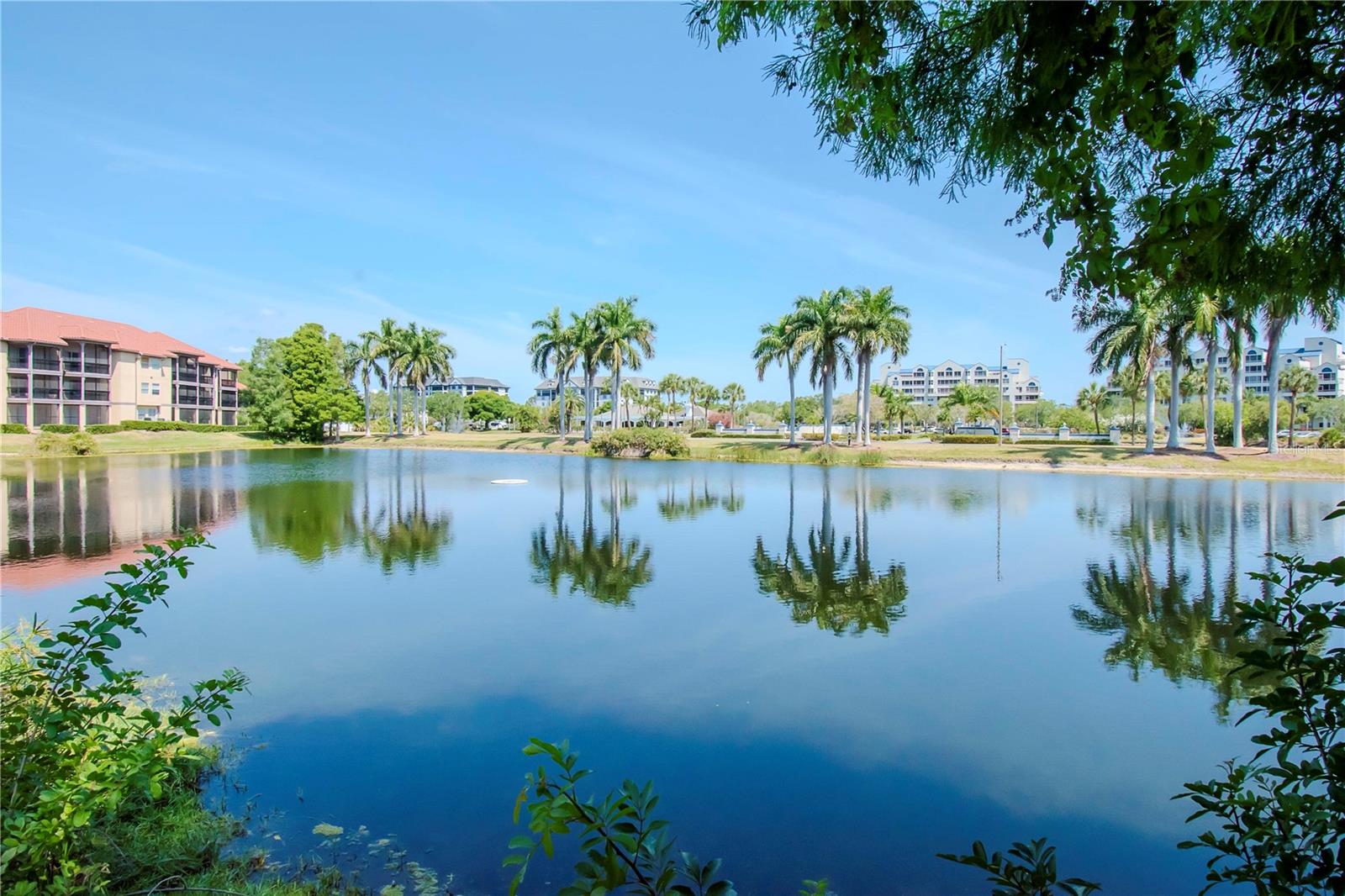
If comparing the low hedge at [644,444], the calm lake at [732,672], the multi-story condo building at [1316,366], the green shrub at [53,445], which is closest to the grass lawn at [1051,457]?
the low hedge at [644,444]

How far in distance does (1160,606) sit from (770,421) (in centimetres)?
12039

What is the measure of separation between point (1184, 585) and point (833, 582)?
6.21m

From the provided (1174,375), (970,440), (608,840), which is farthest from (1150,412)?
(608,840)

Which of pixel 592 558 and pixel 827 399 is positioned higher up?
pixel 827 399

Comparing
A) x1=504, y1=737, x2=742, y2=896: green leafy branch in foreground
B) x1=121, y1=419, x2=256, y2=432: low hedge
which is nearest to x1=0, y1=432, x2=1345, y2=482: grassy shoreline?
x1=121, y1=419, x2=256, y2=432: low hedge

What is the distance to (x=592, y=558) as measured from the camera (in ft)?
48.8

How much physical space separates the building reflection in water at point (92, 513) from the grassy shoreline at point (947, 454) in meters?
17.3

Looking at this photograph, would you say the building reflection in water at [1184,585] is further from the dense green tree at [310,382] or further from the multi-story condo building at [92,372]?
the multi-story condo building at [92,372]

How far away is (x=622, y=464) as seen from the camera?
45250mm

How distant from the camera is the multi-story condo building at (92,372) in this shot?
196 ft

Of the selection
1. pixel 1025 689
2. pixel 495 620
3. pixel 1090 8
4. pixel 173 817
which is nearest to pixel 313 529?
pixel 495 620

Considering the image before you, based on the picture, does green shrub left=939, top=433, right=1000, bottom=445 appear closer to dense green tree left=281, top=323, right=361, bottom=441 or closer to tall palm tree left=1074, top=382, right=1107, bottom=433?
tall palm tree left=1074, top=382, right=1107, bottom=433

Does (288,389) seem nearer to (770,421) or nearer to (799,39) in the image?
(799,39)

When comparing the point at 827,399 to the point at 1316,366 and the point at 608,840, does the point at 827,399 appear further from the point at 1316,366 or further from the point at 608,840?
the point at 1316,366
